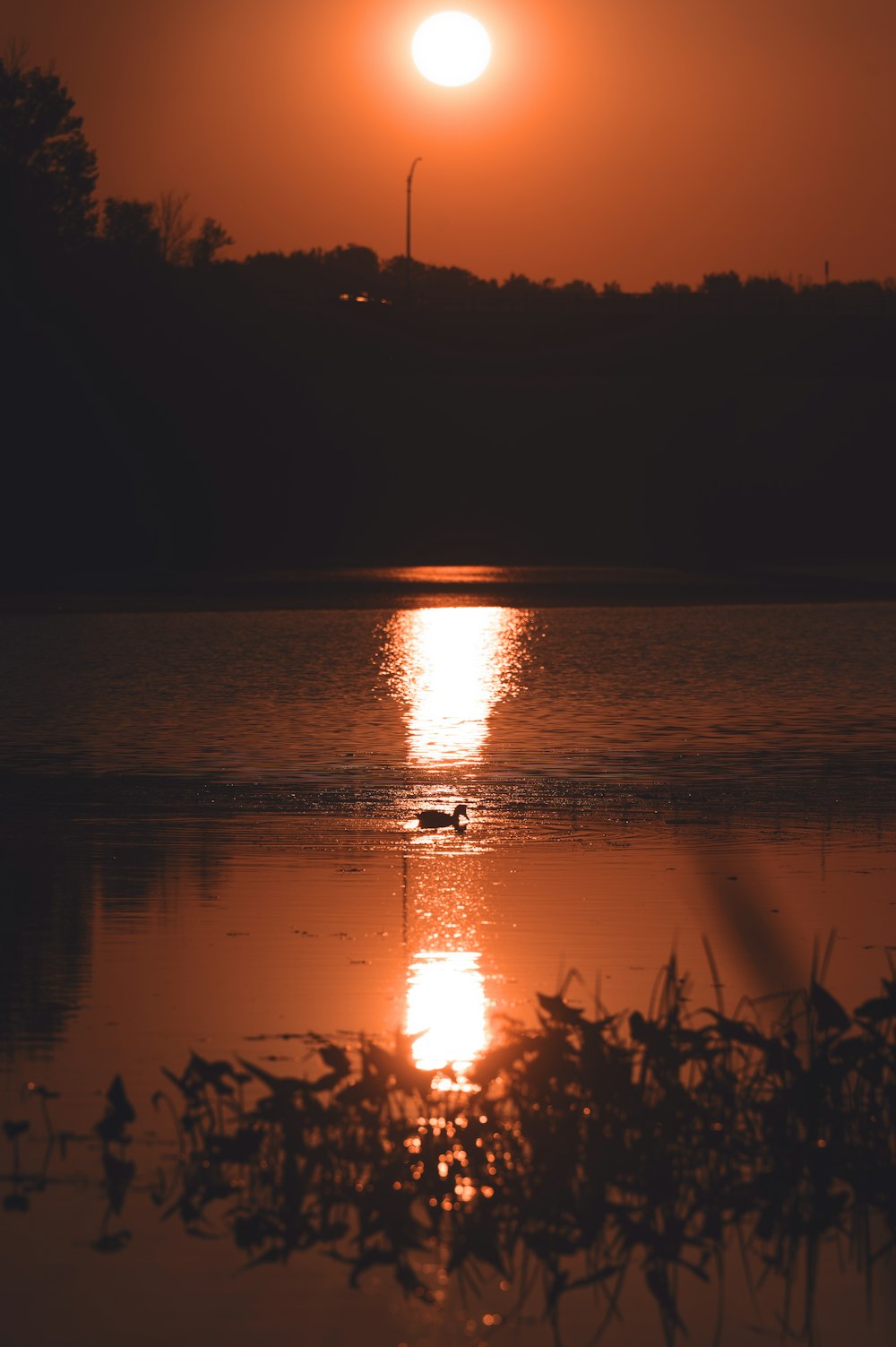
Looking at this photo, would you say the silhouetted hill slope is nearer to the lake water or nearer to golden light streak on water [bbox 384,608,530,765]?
golden light streak on water [bbox 384,608,530,765]

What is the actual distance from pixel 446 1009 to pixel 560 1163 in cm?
279

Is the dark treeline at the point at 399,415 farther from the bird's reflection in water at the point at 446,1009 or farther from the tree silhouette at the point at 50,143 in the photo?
the bird's reflection in water at the point at 446,1009

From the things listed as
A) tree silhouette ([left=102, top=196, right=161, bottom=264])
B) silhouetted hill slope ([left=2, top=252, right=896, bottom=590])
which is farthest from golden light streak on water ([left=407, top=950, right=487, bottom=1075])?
tree silhouette ([left=102, top=196, right=161, bottom=264])

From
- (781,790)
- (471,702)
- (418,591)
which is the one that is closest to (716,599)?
(418,591)

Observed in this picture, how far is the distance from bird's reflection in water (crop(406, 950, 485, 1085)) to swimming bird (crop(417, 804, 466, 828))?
4.89 metres

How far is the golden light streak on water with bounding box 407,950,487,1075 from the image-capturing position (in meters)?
9.09

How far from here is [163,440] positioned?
89.5 metres

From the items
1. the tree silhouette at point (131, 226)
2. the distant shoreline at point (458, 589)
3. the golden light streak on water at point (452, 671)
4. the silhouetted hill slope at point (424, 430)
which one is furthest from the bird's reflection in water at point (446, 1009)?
the tree silhouette at point (131, 226)

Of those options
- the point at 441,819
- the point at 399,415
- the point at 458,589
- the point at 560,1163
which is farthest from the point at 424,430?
the point at 560,1163

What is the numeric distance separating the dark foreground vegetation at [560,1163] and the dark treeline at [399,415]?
68017mm

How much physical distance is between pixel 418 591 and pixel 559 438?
47720 mm

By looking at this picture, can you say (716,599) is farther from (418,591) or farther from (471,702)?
(471,702)

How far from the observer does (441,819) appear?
16453 mm

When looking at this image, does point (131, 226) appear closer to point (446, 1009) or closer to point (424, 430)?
point (424, 430)
